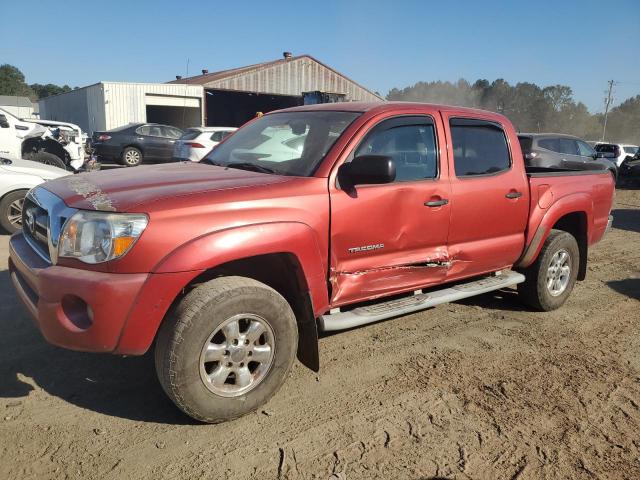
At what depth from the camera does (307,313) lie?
310 centimetres

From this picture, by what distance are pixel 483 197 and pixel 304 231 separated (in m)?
1.77

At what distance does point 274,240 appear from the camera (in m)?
2.86

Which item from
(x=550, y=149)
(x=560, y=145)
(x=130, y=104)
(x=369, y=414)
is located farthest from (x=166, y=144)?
(x=369, y=414)

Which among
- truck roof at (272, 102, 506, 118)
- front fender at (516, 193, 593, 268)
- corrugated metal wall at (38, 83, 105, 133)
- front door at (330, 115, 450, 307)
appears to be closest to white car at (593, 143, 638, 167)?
front fender at (516, 193, 593, 268)

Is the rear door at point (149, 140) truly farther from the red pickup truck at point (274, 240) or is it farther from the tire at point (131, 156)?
the red pickup truck at point (274, 240)

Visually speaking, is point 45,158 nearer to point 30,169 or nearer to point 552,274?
point 30,169

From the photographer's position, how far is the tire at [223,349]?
264 centimetres

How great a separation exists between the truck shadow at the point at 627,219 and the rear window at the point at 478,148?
7235 millimetres

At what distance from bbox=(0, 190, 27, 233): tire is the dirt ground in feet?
11.1

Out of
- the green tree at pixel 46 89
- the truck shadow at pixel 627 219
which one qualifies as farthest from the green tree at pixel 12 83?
the truck shadow at pixel 627 219

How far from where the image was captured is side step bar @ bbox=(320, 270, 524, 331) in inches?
129

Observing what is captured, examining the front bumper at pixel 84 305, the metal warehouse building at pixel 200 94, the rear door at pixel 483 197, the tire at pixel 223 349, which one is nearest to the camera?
the front bumper at pixel 84 305

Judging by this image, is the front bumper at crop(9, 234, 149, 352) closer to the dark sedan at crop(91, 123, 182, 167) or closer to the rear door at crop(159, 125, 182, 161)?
the dark sedan at crop(91, 123, 182, 167)

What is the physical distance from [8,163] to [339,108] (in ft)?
19.5
